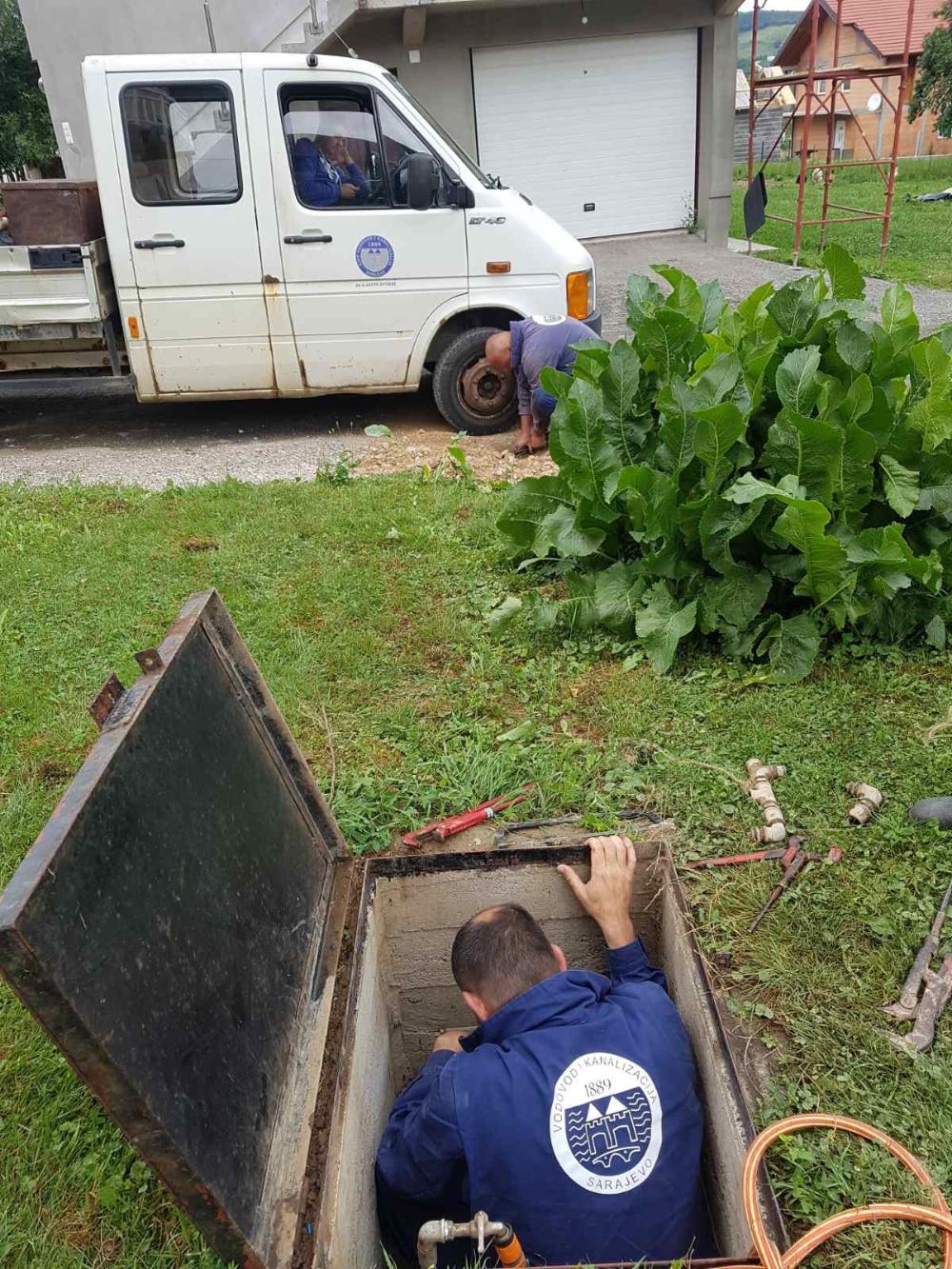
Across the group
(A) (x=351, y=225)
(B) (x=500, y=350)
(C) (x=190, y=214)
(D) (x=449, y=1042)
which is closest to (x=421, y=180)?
(A) (x=351, y=225)

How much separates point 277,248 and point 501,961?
631 cm

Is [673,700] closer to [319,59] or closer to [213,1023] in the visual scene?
[213,1023]

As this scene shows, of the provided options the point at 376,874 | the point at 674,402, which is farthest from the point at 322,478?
the point at 376,874

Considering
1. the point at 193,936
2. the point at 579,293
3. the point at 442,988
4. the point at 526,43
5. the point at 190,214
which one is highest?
the point at 526,43

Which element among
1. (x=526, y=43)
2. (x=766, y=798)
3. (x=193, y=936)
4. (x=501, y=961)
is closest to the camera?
(x=193, y=936)

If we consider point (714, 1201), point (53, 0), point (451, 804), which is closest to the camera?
point (714, 1201)

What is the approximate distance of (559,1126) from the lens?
6.86 ft

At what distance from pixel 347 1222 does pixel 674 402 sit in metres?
3.08

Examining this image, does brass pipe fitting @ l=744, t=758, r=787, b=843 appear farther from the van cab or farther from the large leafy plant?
the van cab

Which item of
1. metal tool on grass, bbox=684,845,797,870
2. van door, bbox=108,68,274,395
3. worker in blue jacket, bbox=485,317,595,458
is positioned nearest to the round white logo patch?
metal tool on grass, bbox=684,845,797,870

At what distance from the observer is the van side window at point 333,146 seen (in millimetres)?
7043

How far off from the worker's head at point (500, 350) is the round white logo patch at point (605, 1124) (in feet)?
19.8

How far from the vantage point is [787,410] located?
3.69m

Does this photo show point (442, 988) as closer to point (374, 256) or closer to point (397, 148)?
point (374, 256)
